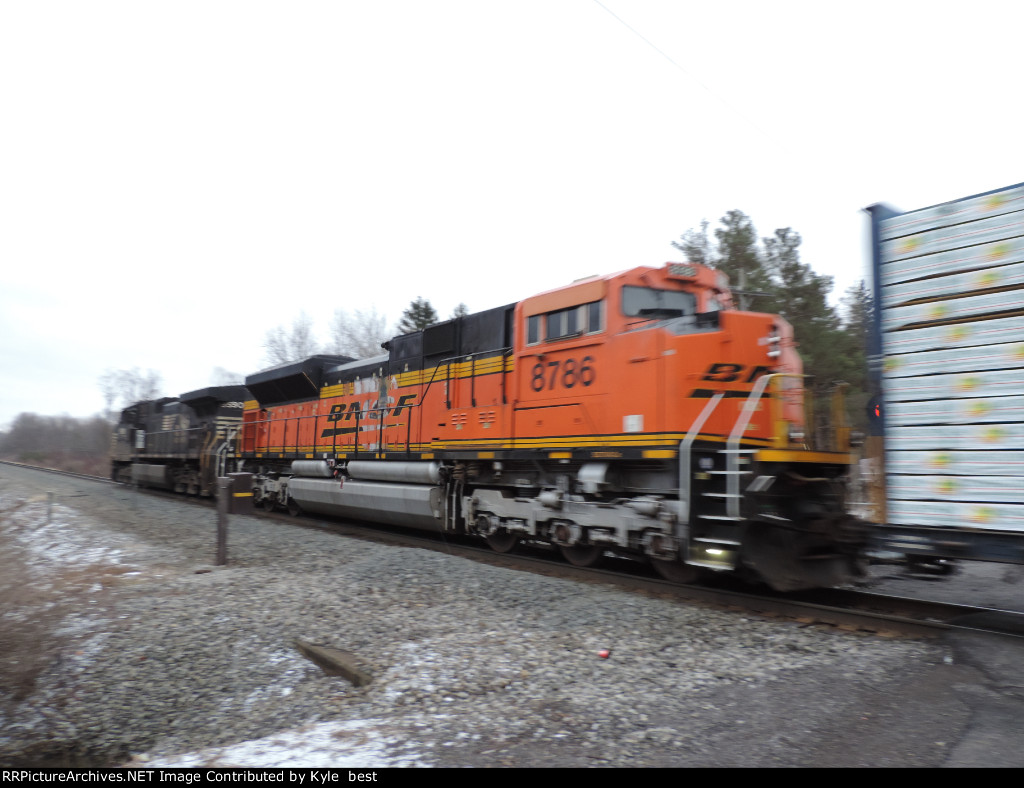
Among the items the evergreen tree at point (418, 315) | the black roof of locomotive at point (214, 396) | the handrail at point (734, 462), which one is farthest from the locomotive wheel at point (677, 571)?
the evergreen tree at point (418, 315)

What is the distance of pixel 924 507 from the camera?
5.43 m

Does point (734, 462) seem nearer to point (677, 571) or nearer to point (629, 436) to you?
point (629, 436)

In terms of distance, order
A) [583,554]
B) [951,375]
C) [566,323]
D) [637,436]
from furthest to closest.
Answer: [583,554]
[566,323]
[637,436]
[951,375]

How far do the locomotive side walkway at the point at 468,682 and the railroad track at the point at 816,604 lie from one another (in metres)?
0.43

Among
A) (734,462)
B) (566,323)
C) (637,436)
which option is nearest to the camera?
(734,462)

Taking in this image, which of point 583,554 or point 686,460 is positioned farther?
point 583,554

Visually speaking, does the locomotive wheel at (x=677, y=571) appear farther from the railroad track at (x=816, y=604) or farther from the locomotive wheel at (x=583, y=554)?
the locomotive wheel at (x=583, y=554)

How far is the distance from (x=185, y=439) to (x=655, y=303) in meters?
18.6

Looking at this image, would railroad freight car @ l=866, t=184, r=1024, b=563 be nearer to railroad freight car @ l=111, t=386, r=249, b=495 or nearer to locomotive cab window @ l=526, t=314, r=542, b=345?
locomotive cab window @ l=526, t=314, r=542, b=345

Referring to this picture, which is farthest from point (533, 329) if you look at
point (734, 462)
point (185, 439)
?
point (185, 439)

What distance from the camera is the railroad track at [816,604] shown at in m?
5.64

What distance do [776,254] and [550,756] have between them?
2747 centimetres

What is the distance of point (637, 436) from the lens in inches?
286
